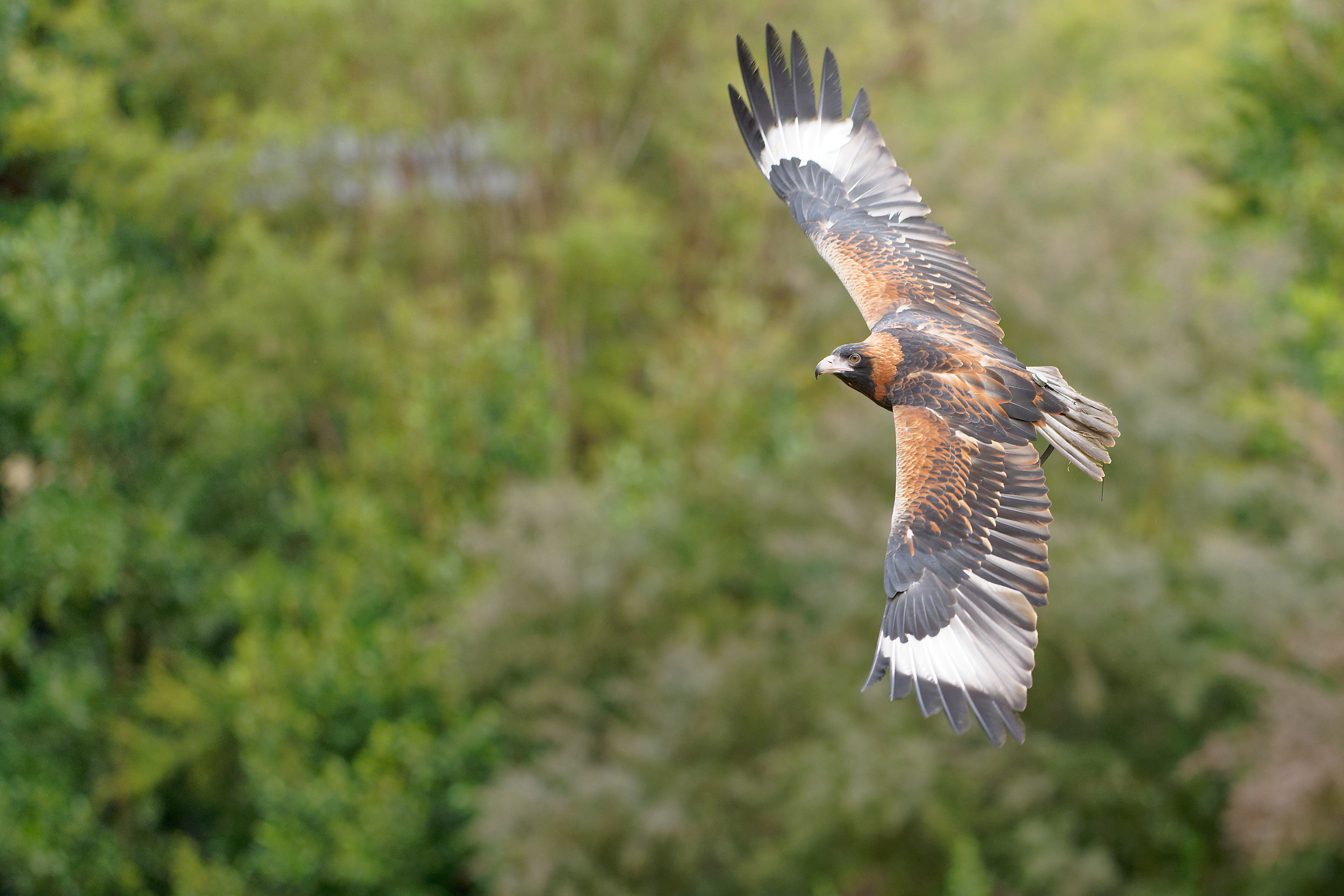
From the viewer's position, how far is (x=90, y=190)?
57.7ft

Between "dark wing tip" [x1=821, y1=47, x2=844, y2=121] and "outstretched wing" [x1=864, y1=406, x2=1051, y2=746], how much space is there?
Result: 2.32 meters

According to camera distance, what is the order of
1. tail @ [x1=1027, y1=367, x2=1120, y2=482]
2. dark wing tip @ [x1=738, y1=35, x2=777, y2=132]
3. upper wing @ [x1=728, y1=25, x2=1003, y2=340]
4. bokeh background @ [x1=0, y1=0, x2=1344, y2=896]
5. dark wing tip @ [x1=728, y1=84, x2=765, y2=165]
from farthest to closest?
bokeh background @ [x1=0, y1=0, x2=1344, y2=896], dark wing tip @ [x1=728, y1=84, x2=765, y2=165], dark wing tip @ [x1=738, y1=35, x2=777, y2=132], upper wing @ [x1=728, y1=25, x2=1003, y2=340], tail @ [x1=1027, y1=367, x2=1120, y2=482]

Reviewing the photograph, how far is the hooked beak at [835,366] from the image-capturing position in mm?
4812

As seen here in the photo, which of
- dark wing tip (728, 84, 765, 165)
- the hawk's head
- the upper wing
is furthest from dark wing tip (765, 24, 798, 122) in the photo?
the hawk's head

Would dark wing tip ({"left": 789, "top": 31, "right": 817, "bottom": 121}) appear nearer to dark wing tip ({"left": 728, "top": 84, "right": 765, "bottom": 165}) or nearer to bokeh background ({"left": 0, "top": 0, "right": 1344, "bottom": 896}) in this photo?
dark wing tip ({"left": 728, "top": 84, "right": 765, "bottom": 165})

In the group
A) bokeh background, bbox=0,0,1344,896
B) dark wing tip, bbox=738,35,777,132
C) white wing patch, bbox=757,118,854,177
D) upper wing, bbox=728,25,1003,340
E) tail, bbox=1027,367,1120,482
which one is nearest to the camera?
tail, bbox=1027,367,1120,482

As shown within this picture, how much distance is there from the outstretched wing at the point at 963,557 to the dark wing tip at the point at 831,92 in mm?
2324

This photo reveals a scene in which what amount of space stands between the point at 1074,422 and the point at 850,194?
2.25 metres

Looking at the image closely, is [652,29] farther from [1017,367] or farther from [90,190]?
[1017,367]

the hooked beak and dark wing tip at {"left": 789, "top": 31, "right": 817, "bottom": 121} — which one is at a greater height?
dark wing tip at {"left": 789, "top": 31, "right": 817, "bottom": 121}

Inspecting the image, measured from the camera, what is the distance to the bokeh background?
12836 mm

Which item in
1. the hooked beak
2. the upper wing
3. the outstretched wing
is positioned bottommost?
the outstretched wing

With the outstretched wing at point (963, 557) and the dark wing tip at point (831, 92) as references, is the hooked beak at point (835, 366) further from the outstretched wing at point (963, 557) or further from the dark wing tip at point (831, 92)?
the dark wing tip at point (831, 92)

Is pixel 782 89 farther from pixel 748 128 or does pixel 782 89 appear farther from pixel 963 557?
pixel 963 557
